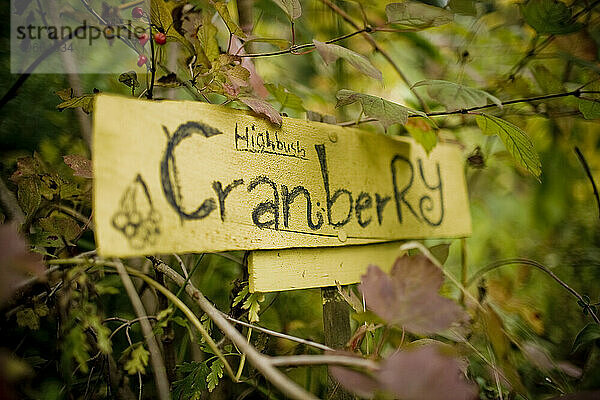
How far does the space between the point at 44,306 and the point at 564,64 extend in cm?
119

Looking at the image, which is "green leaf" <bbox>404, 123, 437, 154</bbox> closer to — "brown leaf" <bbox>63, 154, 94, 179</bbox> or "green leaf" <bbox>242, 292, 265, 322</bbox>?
"green leaf" <bbox>242, 292, 265, 322</bbox>

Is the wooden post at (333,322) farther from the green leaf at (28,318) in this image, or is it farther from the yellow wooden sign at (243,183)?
the green leaf at (28,318)

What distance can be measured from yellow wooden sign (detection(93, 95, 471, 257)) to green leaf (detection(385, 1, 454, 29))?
18 centimetres

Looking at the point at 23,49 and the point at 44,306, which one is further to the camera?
the point at 23,49

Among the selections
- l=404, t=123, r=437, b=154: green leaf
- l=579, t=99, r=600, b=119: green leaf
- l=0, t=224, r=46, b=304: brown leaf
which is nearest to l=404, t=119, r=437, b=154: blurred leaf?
l=404, t=123, r=437, b=154: green leaf

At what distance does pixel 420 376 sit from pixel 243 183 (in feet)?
1.09

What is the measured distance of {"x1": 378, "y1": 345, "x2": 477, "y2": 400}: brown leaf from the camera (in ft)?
0.98

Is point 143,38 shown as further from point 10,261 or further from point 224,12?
point 10,261

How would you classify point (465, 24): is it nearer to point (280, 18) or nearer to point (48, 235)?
point (280, 18)

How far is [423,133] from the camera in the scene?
76cm

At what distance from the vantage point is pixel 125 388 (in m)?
0.57

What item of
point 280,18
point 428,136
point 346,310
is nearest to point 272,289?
point 346,310

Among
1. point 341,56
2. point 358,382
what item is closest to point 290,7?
point 341,56

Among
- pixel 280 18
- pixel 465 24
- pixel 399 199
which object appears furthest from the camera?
pixel 465 24
